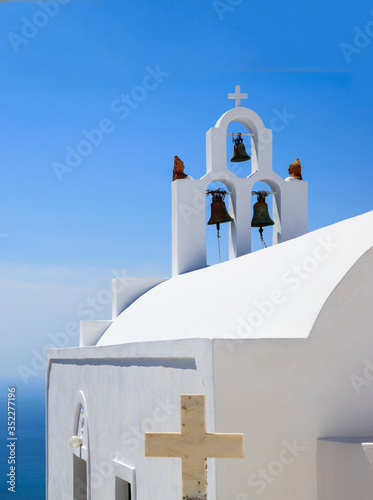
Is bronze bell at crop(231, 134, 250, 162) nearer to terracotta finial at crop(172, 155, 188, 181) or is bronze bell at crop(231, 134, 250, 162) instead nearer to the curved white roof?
terracotta finial at crop(172, 155, 188, 181)

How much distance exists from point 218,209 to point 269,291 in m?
5.01

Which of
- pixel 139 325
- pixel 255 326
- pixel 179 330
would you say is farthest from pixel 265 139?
pixel 255 326

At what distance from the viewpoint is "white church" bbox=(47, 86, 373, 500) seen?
6395 millimetres

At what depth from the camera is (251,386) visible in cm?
653

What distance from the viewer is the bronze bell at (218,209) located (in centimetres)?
1274

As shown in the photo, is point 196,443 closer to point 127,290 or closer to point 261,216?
point 261,216

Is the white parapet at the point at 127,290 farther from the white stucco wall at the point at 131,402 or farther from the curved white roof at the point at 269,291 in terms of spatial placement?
the curved white roof at the point at 269,291

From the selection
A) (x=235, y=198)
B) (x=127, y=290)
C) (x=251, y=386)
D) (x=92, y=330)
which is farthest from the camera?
(x=92, y=330)

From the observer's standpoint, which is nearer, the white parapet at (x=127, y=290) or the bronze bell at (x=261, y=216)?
the bronze bell at (x=261, y=216)

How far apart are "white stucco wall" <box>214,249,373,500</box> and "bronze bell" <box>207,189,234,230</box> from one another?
20.1 feet

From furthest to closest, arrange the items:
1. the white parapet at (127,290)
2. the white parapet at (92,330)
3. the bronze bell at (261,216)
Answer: the white parapet at (92,330), the white parapet at (127,290), the bronze bell at (261,216)

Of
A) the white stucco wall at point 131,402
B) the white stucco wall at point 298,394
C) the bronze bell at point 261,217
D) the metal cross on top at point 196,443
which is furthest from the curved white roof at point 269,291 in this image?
the bronze bell at point 261,217

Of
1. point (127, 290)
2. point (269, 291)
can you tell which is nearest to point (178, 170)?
point (127, 290)

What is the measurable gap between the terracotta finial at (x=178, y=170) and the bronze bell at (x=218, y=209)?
0.51m
